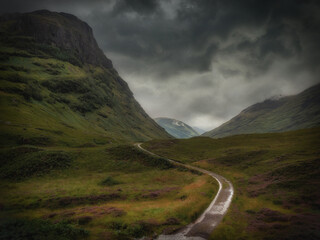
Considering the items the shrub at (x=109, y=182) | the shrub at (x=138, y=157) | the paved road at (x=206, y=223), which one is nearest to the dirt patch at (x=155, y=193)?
the paved road at (x=206, y=223)

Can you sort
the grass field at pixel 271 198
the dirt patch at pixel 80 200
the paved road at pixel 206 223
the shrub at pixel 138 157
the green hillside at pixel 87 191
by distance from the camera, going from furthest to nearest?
the shrub at pixel 138 157 → the dirt patch at pixel 80 200 → the green hillside at pixel 87 191 → the grass field at pixel 271 198 → the paved road at pixel 206 223

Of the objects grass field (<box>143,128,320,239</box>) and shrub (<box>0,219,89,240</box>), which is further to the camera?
shrub (<box>0,219,89,240</box>)

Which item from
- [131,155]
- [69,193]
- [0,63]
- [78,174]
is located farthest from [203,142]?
[0,63]

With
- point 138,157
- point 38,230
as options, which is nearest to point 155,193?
point 38,230

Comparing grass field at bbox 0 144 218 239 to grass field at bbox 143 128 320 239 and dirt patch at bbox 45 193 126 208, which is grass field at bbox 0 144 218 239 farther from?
grass field at bbox 143 128 320 239

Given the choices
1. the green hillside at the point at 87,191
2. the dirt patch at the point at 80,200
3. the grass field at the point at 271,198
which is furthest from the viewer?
the dirt patch at the point at 80,200

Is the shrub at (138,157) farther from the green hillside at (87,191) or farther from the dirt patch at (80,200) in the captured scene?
the dirt patch at (80,200)

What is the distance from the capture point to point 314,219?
81.1 ft

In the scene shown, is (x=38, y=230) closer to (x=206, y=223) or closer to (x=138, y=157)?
(x=206, y=223)

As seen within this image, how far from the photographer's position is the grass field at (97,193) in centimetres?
2561

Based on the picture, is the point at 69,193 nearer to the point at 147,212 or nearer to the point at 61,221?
the point at 61,221

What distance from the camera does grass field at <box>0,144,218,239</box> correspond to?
25.6 meters

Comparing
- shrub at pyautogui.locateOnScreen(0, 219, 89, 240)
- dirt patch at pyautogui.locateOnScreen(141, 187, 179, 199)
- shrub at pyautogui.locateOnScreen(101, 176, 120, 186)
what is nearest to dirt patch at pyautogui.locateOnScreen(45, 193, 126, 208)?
dirt patch at pyautogui.locateOnScreen(141, 187, 179, 199)

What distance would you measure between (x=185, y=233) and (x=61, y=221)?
752 inches
